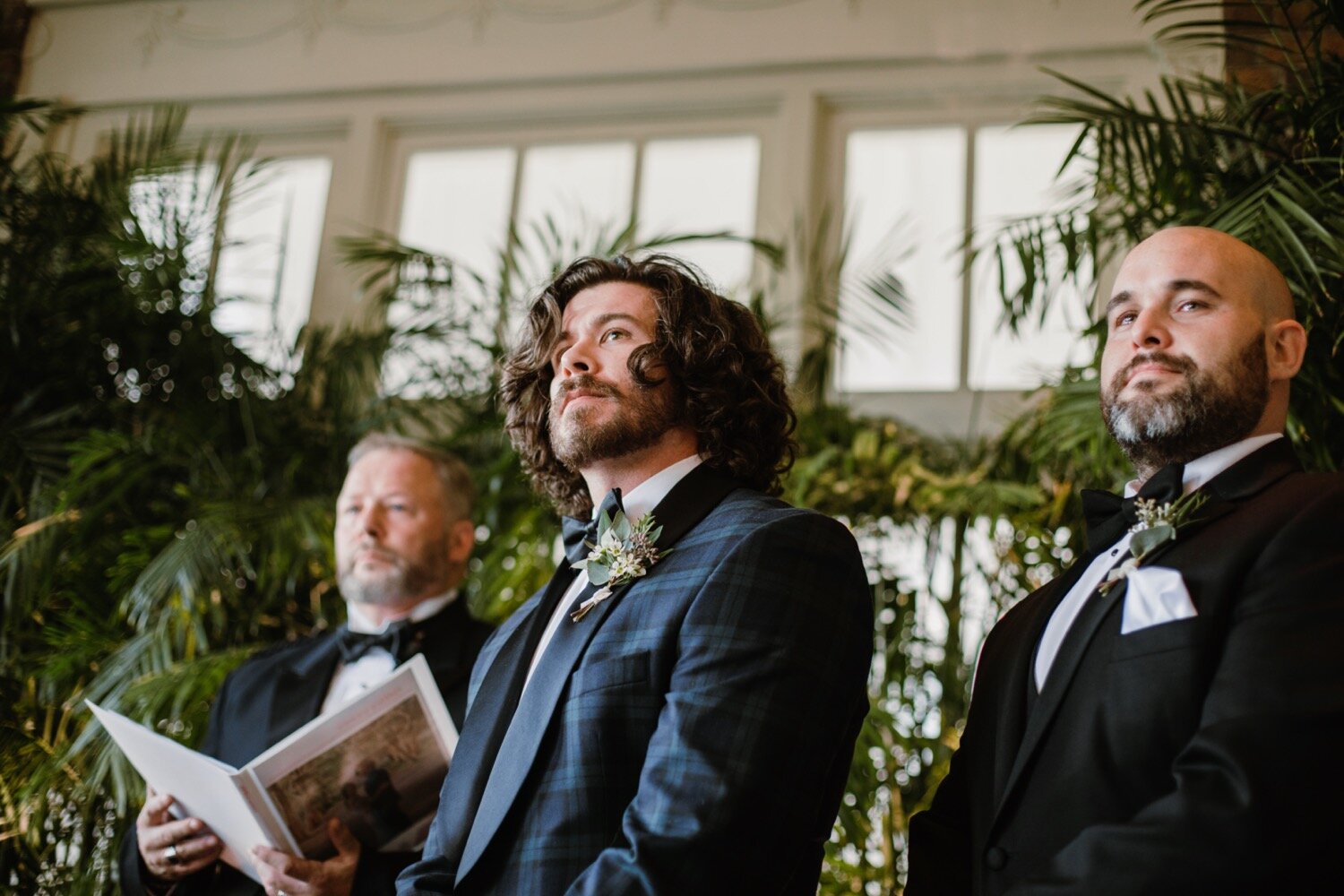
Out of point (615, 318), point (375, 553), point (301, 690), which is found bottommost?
point (301, 690)

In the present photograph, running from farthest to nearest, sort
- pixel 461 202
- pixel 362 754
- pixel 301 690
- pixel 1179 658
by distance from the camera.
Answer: pixel 461 202
pixel 301 690
pixel 362 754
pixel 1179 658

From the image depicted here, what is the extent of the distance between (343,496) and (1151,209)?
200cm

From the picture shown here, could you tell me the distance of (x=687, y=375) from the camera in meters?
2.33

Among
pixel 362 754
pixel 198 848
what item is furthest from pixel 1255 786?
pixel 198 848

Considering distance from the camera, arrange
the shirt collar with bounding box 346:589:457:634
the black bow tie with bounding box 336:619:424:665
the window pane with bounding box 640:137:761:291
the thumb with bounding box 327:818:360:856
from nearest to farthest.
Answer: the thumb with bounding box 327:818:360:856 → the black bow tie with bounding box 336:619:424:665 → the shirt collar with bounding box 346:589:457:634 → the window pane with bounding box 640:137:761:291

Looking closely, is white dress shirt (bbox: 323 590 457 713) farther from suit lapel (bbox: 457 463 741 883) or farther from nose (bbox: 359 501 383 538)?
suit lapel (bbox: 457 463 741 883)

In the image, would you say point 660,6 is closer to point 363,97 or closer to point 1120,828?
point 363,97

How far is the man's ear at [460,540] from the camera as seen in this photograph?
344cm

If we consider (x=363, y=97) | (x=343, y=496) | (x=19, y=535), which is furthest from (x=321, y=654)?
(x=363, y=97)

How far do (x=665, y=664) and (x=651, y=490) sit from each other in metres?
0.39

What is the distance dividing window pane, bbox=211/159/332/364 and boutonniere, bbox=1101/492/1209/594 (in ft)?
12.1

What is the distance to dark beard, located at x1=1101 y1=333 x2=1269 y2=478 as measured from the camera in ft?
6.22

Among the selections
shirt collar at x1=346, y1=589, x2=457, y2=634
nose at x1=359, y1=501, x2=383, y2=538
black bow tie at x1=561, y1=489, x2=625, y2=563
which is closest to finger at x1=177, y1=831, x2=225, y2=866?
shirt collar at x1=346, y1=589, x2=457, y2=634

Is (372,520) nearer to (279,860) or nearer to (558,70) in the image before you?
(279,860)
